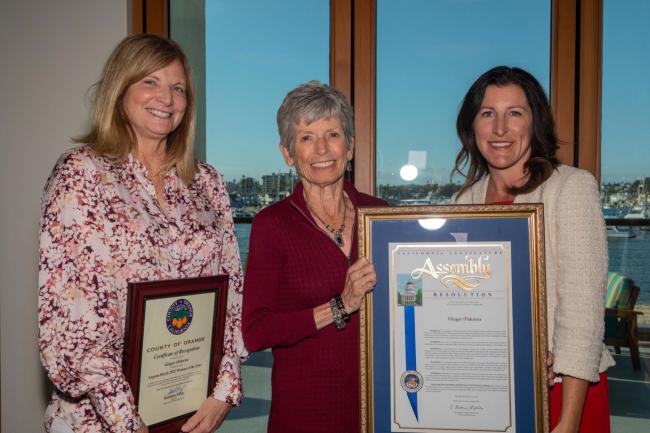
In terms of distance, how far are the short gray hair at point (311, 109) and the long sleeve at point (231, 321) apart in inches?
12.2

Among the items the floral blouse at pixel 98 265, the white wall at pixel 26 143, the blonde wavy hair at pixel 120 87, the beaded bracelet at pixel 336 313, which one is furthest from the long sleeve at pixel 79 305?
the white wall at pixel 26 143

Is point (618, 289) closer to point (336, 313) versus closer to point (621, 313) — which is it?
point (621, 313)

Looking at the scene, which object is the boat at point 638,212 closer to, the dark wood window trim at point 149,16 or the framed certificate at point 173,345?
the framed certificate at point 173,345

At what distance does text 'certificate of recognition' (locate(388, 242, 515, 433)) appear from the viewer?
145 centimetres

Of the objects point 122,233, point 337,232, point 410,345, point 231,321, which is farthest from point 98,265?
point 410,345

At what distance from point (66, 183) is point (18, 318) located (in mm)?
1626

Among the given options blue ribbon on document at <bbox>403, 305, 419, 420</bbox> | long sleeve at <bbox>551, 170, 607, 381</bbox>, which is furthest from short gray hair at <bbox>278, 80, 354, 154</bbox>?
long sleeve at <bbox>551, 170, 607, 381</bbox>

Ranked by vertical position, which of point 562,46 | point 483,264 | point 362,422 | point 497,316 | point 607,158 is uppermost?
point 562,46

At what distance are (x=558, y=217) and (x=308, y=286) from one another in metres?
0.74

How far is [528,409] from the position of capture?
1.43 metres

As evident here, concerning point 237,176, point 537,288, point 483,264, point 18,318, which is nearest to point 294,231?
point 483,264

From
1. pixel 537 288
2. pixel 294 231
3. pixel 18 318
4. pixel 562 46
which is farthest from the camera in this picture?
pixel 18 318

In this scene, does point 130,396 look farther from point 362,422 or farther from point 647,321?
point 647,321

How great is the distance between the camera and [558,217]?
147 cm
